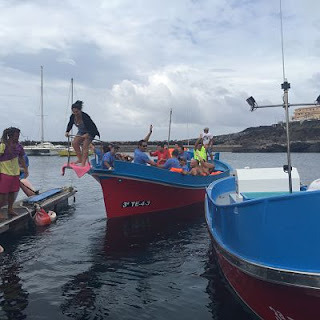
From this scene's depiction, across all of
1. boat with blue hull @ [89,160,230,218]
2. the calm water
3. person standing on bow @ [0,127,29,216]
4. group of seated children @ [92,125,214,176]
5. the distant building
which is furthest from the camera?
group of seated children @ [92,125,214,176]

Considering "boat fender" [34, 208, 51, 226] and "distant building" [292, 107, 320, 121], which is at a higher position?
"distant building" [292, 107, 320, 121]

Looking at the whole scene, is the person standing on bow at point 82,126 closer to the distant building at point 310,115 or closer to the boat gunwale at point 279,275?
the distant building at point 310,115

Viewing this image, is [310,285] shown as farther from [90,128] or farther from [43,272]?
[90,128]

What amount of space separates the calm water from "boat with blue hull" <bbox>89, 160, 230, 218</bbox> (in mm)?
1543

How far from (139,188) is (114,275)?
6.28m

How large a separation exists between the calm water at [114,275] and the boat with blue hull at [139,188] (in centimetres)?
154

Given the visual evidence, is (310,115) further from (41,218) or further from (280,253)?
(280,253)

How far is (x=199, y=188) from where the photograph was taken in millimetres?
16906

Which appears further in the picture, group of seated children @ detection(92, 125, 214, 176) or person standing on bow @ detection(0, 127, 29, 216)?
group of seated children @ detection(92, 125, 214, 176)

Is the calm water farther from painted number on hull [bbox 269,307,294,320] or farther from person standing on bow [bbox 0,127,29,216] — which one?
person standing on bow [bbox 0,127,29,216]

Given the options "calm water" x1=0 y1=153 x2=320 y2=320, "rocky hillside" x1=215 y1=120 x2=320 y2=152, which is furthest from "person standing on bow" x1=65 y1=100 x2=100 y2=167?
"rocky hillside" x1=215 y1=120 x2=320 y2=152

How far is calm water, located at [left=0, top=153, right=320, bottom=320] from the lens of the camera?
6809 millimetres

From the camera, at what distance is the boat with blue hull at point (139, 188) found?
1399 centimetres

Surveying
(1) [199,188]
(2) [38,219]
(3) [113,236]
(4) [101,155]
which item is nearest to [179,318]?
(3) [113,236]
